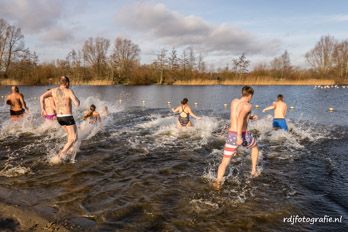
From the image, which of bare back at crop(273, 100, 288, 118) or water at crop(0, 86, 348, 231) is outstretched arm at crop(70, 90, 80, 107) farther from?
bare back at crop(273, 100, 288, 118)

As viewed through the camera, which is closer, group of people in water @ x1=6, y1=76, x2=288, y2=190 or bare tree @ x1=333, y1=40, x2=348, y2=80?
group of people in water @ x1=6, y1=76, x2=288, y2=190

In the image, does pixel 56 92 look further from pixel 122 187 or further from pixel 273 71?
pixel 273 71

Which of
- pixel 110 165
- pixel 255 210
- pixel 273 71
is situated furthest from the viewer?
pixel 273 71

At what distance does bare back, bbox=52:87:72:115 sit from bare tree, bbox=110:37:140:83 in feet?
193

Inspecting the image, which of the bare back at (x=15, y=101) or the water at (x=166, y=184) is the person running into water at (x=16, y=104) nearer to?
the bare back at (x=15, y=101)

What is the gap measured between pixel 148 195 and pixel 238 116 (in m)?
2.27

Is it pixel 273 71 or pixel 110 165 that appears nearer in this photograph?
pixel 110 165

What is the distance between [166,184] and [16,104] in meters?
7.90

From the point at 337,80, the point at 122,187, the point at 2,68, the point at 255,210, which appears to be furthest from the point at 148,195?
the point at 2,68

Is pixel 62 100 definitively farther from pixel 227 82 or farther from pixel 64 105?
pixel 227 82

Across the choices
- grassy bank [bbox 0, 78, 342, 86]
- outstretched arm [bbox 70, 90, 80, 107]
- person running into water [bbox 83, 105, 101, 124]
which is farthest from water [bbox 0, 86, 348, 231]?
grassy bank [bbox 0, 78, 342, 86]

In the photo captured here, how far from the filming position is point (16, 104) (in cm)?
1212

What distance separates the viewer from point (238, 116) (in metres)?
6.42

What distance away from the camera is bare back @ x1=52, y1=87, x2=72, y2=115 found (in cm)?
801
